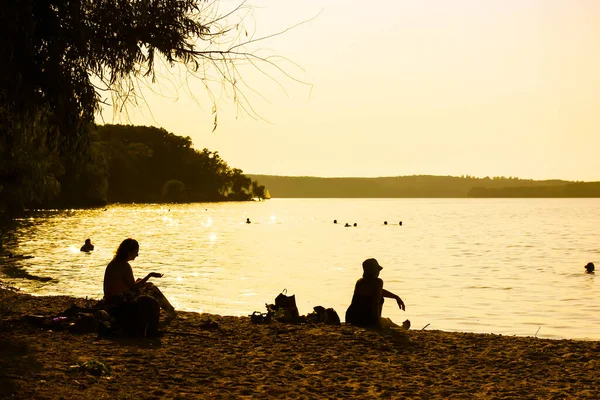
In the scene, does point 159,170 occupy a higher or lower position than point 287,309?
higher

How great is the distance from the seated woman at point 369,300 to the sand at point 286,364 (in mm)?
522

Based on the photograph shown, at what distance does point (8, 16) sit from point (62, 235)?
4818 cm

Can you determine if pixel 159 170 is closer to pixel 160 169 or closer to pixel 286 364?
pixel 160 169

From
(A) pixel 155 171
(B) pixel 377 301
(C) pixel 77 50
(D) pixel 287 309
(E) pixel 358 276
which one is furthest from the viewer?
(A) pixel 155 171

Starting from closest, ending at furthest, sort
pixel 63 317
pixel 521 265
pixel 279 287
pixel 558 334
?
pixel 63 317 < pixel 558 334 < pixel 279 287 < pixel 521 265

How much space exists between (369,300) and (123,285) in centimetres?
436

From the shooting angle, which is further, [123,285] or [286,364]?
[123,285]

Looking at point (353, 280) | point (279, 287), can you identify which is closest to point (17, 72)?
point (279, 287)

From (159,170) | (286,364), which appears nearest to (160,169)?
(159,170)

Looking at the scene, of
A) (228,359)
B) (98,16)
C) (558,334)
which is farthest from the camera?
(558,334)

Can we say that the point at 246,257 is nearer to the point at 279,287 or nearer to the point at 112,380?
the point at 279,287

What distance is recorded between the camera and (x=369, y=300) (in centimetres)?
→ 1269

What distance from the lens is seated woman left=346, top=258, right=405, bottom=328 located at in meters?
12.4

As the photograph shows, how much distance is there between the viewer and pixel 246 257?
41.5 meters
